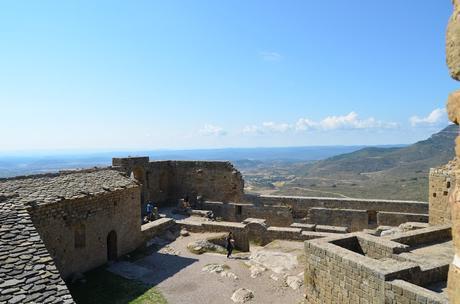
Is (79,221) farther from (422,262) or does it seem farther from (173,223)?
(422,262)

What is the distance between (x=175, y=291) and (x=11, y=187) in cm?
689

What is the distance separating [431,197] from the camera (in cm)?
1602

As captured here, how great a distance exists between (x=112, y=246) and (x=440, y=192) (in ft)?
43.7

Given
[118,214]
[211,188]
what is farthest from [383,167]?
[118,214]

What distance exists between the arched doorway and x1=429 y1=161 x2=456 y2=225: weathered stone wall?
12899 millimetres

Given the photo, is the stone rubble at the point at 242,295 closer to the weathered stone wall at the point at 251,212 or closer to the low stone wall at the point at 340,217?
the low stone wall at the point at 340,217

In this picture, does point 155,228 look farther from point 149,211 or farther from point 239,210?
point 239,210

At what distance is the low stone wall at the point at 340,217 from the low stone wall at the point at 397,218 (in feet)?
2.34

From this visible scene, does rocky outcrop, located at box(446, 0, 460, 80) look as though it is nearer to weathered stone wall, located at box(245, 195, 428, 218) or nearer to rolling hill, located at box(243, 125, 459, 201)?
weathered stone wall, located at box(245, 195, 428, 218)

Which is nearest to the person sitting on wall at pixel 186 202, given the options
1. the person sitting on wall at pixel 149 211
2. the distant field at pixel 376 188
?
the person sitting on wall at pixel 149 211

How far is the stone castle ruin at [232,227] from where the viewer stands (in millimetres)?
7973

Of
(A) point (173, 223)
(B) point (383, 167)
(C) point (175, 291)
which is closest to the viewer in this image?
(C) point (175, 291)

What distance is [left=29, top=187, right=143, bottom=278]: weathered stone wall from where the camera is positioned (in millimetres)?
13414

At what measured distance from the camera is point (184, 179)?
27.0 meters
